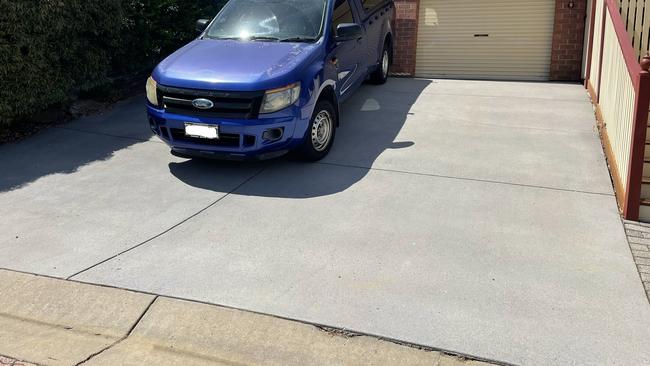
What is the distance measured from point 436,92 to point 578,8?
2909 mm

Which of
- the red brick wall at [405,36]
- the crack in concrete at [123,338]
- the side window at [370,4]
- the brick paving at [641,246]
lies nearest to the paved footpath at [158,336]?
the crack in concrete at [123,338]

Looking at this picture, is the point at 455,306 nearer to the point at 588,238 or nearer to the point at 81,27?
the point at 588,238

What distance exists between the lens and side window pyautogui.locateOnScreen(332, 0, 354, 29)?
299 inches

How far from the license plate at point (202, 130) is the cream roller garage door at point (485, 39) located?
647cm

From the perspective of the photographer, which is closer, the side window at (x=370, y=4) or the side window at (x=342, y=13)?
the side window at (x=342, y=13)

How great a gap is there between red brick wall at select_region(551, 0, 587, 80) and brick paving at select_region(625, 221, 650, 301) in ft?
20.1

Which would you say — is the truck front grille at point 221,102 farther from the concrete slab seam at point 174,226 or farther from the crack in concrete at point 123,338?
the crack in concrete at point 123,338

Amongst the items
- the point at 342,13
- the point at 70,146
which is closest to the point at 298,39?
the point at 342,13

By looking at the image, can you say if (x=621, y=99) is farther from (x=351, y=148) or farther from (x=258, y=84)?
(x=258, y=84)

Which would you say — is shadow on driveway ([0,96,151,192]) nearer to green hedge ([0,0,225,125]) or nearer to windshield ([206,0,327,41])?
green hedge ([0,0,225,125])

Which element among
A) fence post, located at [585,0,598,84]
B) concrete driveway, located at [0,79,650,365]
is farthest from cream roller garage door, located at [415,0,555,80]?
concrete driveway, located at [0,79,650,365]

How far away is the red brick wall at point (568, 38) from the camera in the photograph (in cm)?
1063

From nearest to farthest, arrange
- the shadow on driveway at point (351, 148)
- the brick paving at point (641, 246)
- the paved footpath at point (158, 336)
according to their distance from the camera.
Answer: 1. the paved footpath at point (158, 336)
2. the brick paving at point (641, 246)
3. the shadow on driveway at point (351, 148)

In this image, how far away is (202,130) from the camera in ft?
20.4
